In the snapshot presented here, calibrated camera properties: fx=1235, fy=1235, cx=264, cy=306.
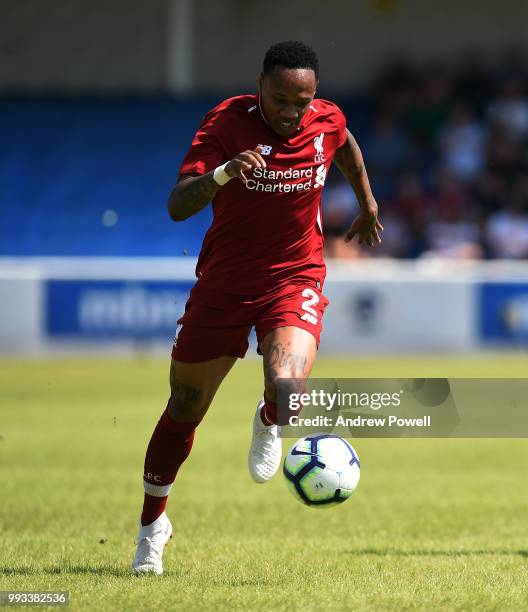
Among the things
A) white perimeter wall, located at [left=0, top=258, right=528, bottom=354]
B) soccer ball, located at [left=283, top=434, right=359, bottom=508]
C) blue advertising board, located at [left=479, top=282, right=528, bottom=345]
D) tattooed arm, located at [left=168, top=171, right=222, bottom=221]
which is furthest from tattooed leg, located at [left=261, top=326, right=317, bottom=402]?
blue advertising board, located at [left=479, top=282, right=528, bottom=345]

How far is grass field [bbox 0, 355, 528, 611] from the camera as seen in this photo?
5195 mm

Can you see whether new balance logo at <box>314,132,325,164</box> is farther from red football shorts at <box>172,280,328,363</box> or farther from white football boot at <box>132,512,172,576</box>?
white football boot at <box>132,512,172,576</box>

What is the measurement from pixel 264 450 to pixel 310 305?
795 mm

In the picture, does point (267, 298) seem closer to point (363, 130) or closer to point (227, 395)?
point (227, 395)

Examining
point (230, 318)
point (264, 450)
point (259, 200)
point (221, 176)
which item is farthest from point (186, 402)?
point (221, 176)

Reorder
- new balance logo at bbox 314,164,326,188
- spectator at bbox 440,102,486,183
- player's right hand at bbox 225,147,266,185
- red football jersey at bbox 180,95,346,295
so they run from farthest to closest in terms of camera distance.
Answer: spectator at bbox 440,102,486,183 < new balance logo at bbox 314,164,326,188 < red football jersey at bbox 180,95,346,295 < player's right hand at bbox 225,147,266,185

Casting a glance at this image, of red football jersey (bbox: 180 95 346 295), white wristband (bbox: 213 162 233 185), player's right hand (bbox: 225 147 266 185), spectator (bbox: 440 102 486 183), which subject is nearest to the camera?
player's right hand (bbox: 225 147 266 185)

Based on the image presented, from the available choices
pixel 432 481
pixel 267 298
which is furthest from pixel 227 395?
pixel 267 298

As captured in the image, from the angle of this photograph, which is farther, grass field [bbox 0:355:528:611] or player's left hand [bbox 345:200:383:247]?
player's left hand [bbox 345:200:383:247]

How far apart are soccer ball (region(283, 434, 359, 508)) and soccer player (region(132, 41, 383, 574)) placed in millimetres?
303

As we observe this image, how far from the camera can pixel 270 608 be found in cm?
480

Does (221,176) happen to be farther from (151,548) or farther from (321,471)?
(151,548)

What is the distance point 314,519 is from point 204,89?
17.9m

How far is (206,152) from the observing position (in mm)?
5559
